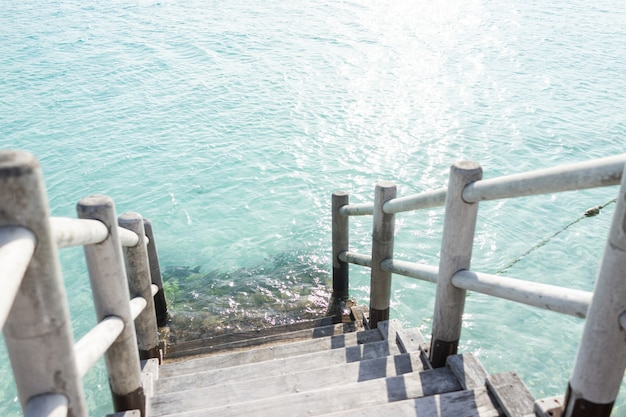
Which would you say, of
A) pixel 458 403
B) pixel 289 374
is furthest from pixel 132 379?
pixel 458 403

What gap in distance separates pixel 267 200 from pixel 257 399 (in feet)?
26.6

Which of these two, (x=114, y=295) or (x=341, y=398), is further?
(x=341, y=398)

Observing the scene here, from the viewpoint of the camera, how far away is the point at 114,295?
235cm

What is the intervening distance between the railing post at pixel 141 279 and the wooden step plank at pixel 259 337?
700 mm

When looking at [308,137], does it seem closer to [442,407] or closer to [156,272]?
[156,272]

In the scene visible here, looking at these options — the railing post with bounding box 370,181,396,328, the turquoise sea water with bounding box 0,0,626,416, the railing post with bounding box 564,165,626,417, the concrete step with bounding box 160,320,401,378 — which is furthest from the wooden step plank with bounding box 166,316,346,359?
the railing post with bounding box 564,165,626,417

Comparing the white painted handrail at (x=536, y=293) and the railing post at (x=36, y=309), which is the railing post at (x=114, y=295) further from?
the white painted handrail at (x=536, y=293)

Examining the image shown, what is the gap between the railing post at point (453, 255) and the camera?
254 cm

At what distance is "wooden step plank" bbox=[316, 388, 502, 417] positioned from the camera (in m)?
2.54

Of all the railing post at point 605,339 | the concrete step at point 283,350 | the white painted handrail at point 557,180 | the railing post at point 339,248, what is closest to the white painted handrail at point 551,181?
the white painted handrail at point 557,180

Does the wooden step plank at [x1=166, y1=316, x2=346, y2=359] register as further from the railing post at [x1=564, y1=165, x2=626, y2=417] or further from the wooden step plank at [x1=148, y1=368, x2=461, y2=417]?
the railing post at [x1=564, y1=165, x2=626, y2=417]

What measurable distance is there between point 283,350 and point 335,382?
102 cm

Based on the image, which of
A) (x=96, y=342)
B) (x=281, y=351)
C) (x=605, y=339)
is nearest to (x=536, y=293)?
(x=605, y=339)

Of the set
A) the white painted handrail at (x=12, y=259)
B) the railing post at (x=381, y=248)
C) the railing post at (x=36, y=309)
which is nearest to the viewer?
the white painted handrail at (x=12, y=259)
